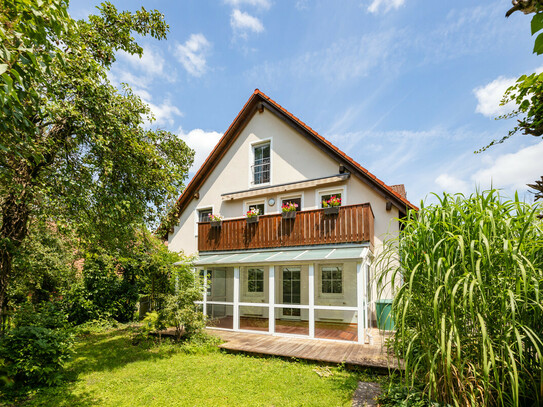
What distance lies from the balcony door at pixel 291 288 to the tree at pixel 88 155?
6.42 m

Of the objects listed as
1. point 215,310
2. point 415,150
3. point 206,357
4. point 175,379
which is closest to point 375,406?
point 175,379

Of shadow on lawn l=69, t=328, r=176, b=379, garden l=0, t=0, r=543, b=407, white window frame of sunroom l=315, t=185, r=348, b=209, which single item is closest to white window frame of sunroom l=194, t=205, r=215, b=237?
garden l=0, t=0, r=543, b=407

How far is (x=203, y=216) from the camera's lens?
15.6m

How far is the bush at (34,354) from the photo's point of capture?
558 centimetres

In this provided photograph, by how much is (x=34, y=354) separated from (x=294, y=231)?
8.37 meters

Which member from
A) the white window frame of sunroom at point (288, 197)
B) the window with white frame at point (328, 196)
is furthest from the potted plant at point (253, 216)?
the window with white frame at point (328, 196)

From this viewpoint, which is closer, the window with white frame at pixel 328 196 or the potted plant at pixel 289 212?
the potted plant at pixel 289 212

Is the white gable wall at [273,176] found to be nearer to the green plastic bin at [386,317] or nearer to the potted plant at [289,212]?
the potted plant at [289,212]

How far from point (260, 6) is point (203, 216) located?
1048 cm

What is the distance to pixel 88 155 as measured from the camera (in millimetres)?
6852

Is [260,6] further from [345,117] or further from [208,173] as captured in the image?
[208,173]

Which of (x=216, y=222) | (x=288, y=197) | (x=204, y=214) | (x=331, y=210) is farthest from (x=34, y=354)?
(x=204, y=214)

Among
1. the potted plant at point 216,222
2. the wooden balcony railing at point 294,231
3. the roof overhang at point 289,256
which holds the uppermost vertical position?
the potted plant at point 216,222

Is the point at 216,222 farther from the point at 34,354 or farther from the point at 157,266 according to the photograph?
the point at 34,354
